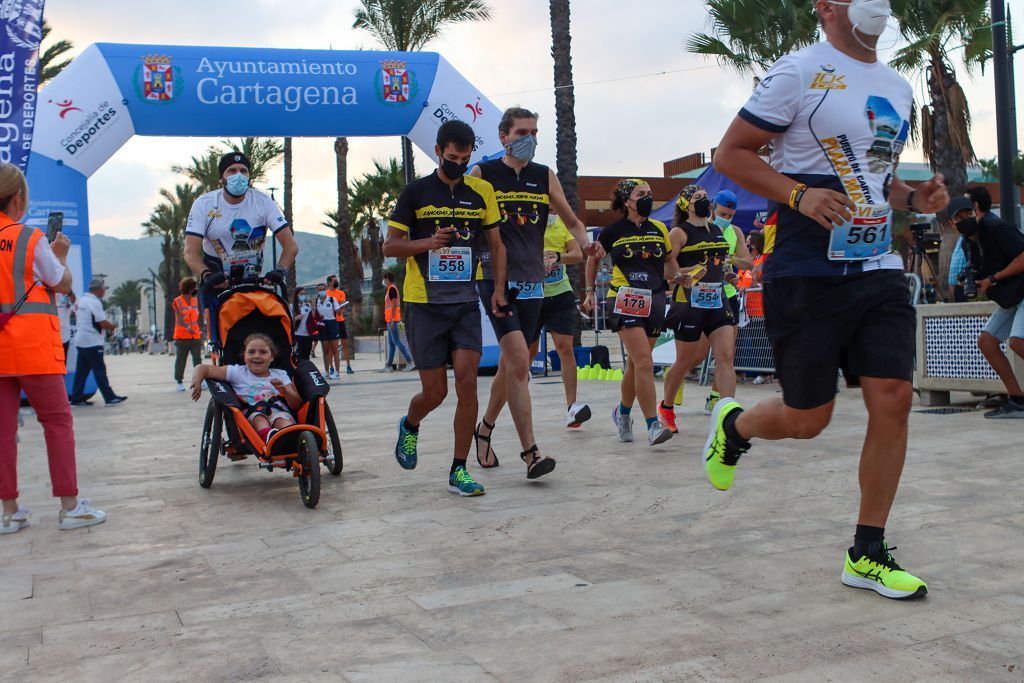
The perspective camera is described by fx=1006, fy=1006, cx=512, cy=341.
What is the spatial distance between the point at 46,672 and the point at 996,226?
775cm

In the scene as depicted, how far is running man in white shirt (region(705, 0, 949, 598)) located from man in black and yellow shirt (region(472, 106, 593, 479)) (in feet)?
8.06

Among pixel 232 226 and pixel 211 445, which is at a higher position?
pixel 232 226

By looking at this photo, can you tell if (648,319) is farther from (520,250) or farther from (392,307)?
(392,307)

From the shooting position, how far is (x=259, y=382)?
20.2 feet

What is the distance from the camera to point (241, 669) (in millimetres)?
2861

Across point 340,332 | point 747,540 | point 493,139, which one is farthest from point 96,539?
point 340,332

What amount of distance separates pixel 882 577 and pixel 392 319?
16.8 meters

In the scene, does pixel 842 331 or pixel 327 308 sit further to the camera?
pixel 327 308

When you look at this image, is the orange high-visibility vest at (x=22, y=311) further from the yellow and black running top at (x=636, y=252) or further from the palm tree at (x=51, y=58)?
the palm tree at (x=51, y=58)

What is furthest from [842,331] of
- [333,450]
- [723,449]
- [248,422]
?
[333,450]

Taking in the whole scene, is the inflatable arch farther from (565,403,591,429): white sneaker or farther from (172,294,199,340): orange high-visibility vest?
(565,403,591,429): white sneaker

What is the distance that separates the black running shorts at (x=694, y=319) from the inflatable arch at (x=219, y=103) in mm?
7990

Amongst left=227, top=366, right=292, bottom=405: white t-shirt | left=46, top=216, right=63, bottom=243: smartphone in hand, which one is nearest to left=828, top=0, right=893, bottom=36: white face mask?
left=227, top=366, right=292, bottom=405: white t-shirt

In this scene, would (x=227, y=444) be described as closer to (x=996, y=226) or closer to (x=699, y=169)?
(x=996, y=226)
